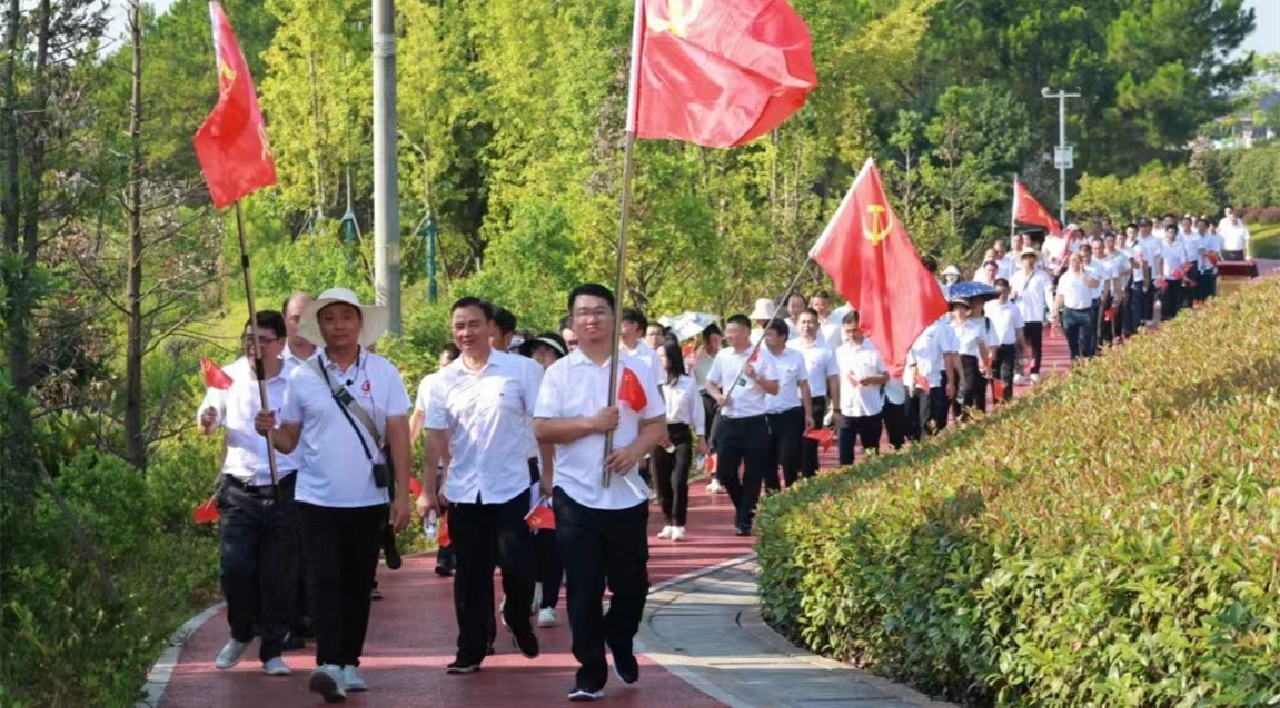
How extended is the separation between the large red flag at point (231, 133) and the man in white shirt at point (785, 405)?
270 inches

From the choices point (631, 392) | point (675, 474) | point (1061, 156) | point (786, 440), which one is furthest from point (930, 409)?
point (1061, 156)

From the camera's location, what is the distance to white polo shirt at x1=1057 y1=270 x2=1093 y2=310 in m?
26.7

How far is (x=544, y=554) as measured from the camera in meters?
12.0

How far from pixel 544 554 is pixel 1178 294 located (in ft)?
76.0

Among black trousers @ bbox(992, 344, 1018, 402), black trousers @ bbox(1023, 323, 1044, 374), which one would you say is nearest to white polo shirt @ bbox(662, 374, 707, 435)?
black trousers @ bbox(992, 344, 1018, 402)

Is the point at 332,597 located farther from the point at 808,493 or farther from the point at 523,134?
the point at 523,134

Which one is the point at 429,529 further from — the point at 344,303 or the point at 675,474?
the point at 344,303

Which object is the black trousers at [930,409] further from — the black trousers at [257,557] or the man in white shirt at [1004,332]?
the black trousers at [257,557]

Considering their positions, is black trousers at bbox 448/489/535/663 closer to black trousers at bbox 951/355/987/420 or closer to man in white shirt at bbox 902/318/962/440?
man in white shirt at bbox 902/318/962/440

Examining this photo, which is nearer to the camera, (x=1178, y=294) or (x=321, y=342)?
(x=321, y=342)

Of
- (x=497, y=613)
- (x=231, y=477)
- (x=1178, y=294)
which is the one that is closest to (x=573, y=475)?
(x=231, y=477)

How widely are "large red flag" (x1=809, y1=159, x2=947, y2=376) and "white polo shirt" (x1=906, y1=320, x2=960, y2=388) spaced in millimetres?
4955

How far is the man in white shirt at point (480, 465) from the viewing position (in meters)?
9.97

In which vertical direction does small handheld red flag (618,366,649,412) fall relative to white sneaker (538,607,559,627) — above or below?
above
